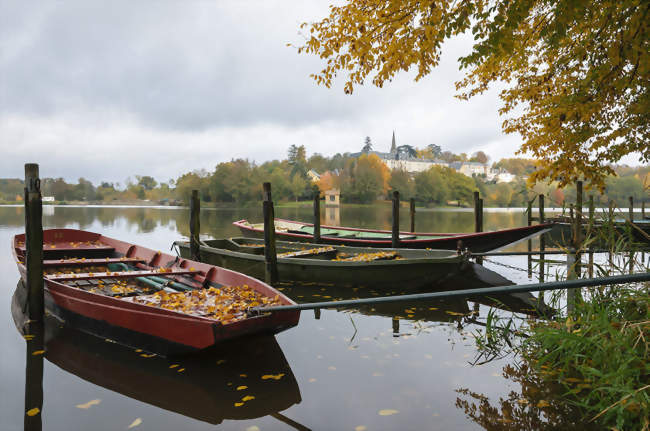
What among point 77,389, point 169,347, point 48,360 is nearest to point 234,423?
point 169,347

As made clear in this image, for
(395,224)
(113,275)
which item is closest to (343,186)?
(395,224)

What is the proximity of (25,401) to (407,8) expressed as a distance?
6.79 metres

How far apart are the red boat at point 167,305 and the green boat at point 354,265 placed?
2537 millimetres

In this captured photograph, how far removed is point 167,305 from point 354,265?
4.54 meters

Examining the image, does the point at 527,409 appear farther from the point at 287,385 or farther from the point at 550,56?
the point at 550,56

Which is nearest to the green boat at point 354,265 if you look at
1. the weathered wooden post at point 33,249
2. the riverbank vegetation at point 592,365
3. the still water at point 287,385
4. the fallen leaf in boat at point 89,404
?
the still water at point 287,385

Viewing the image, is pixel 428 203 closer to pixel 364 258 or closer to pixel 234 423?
pixel 364 258

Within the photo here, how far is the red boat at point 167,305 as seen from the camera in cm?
483

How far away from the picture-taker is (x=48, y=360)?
570cm

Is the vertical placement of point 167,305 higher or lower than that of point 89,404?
higher

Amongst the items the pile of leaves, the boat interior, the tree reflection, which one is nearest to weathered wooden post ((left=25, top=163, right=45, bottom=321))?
the pile of leaves

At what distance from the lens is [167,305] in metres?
5.54

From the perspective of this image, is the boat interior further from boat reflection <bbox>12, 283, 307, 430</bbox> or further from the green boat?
boat reflection <bbox>12, 283, 307, 430</bbox>

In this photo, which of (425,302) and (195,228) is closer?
(425,302)
